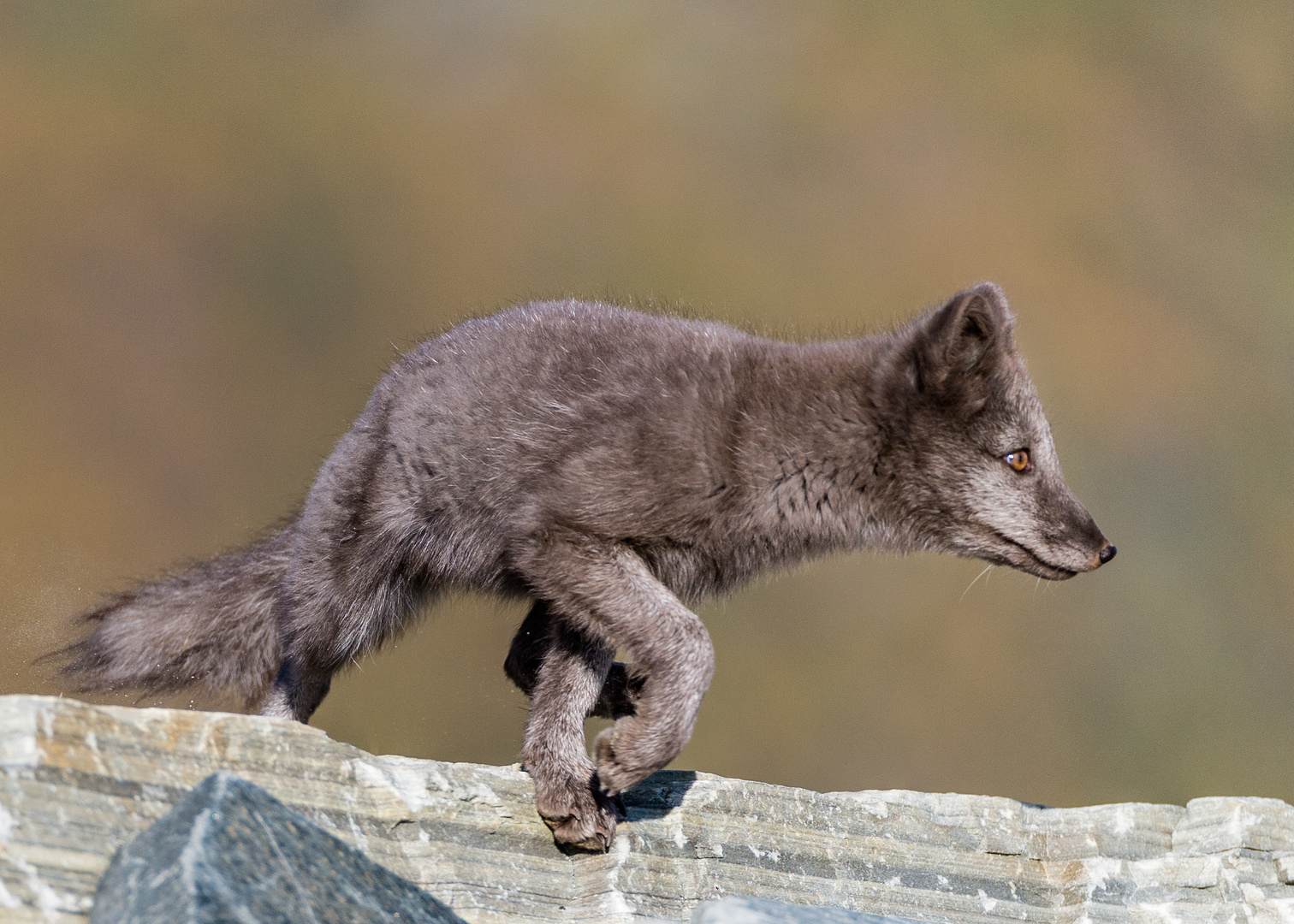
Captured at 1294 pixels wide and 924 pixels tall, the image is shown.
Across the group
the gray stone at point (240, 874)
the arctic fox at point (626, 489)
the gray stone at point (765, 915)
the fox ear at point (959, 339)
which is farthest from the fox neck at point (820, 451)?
the gray stone at point (240, 874)

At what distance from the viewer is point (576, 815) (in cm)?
Answer: 445

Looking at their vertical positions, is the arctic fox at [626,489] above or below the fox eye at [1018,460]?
below

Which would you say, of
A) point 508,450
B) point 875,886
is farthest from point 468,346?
point 875,886

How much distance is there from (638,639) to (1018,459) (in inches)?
72.0

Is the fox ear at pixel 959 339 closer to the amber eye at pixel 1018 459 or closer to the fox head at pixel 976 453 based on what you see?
the fox head at pixel 976 453

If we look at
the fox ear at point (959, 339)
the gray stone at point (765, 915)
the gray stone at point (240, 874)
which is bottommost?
the gray stone at point (240, 874)

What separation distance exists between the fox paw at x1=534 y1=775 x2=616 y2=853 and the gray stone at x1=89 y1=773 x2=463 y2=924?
116cm

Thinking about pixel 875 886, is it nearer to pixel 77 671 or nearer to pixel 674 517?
pixel 674 517

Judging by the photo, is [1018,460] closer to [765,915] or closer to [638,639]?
[638,639]

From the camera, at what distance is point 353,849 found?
10.8 feet

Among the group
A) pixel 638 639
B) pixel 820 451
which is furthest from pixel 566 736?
pixel 820 451

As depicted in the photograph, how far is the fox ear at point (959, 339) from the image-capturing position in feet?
15.9

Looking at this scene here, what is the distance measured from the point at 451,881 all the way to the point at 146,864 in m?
1.38

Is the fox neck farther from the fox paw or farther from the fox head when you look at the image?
the fox paw
